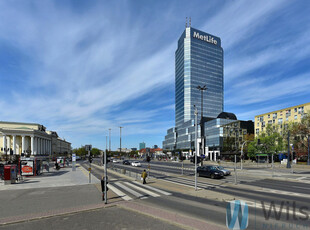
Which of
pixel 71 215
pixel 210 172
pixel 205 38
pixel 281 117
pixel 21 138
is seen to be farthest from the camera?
pixel 205 38

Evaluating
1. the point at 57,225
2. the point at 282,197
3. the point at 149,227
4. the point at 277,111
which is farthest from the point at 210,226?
the point at 277,111

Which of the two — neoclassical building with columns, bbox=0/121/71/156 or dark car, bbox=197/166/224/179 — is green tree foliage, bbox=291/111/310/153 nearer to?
dark car, bbox=197/166/224/179

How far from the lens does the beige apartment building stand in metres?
70.1

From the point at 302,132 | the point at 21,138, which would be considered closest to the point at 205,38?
the point at 302,132

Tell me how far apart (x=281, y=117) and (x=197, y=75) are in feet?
235

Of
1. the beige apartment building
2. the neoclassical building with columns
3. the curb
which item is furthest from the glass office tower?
the curb

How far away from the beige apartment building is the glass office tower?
51265 millimetres

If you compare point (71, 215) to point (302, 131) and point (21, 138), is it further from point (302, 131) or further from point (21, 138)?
point (21, 138)

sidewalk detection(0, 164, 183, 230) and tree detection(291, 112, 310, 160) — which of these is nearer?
sidewalk detection(0, 164, 183, 230)

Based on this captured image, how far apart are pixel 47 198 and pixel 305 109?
77.7 m

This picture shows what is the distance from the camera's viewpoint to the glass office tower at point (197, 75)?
138 m

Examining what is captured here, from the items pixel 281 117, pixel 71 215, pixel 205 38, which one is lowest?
pixel 71 215

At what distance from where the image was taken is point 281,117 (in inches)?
3049

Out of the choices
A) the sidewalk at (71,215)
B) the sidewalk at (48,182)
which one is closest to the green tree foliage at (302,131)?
the sidewalk at (48,182)
